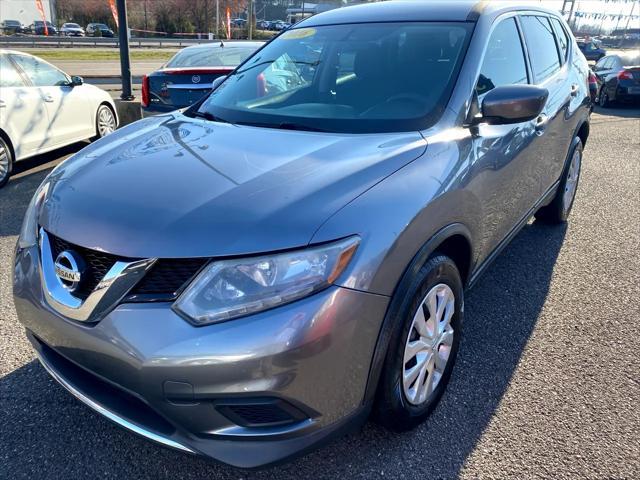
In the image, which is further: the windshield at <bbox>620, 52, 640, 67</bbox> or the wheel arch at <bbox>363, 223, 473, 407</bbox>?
the windshield at <bbox>620, 52, 640, 67</bbox>

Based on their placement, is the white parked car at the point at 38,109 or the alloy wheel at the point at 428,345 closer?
the alloy wheel at the point at 428,345

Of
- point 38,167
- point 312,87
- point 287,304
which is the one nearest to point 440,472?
point 287,304

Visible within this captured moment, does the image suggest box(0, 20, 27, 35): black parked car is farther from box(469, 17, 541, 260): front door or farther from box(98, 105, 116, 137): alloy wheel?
box(469, 17, 541, 260): front door

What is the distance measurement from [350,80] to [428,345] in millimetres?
1525

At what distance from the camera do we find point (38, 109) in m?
6.38

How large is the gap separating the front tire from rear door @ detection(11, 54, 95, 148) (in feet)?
19.6

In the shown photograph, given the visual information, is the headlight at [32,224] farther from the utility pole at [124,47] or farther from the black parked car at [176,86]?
the utility pole at [124,47]

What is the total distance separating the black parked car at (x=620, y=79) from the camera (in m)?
13.8

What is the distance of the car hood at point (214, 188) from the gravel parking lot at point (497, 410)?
33.4 inches

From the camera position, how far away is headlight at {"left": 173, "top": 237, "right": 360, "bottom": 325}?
5.29ft

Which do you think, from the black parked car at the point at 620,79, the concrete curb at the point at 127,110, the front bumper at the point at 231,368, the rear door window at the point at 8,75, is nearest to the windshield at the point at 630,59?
the black parked car at the point at 620,79

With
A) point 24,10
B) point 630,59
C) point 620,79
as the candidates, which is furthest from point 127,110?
point 24,10

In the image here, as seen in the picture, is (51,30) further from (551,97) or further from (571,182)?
(551,97)

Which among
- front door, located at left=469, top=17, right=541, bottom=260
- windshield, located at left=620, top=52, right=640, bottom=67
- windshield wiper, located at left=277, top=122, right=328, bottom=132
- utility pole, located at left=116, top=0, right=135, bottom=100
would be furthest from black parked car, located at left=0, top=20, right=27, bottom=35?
front door, located at left=469, top=17, right=541, bottom=260
